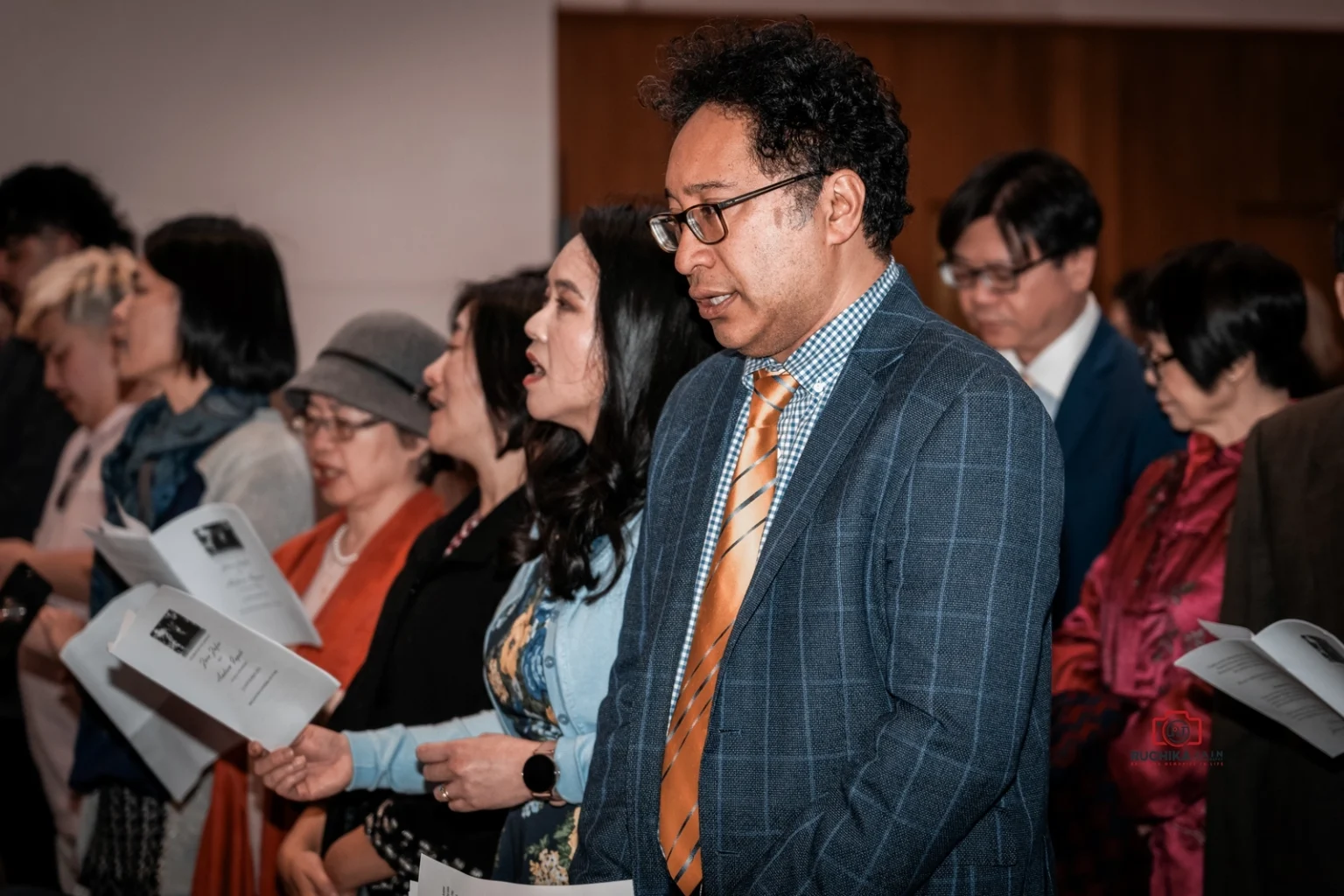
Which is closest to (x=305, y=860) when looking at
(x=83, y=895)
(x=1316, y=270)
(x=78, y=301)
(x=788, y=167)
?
(x=83, y=895)

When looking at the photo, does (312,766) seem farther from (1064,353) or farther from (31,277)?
(31,277)

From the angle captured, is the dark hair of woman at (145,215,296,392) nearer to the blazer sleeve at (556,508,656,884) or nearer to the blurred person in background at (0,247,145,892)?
the blurred person in background at (0,247,145,892)

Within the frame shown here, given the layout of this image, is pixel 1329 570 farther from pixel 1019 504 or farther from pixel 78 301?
pixel 78 301

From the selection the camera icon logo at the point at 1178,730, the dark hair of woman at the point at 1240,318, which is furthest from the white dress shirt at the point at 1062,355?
the camera icon logo at the point at 1178,730

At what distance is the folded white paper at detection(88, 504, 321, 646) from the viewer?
2326mm

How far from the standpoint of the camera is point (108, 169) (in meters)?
4.50

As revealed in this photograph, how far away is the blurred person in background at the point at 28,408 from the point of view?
3.67 metres

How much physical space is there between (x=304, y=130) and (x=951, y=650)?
3.80 metres

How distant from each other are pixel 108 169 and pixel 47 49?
47 cm

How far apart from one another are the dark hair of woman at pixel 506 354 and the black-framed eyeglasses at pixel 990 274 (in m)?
1.14

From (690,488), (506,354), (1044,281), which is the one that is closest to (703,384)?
(690,488)

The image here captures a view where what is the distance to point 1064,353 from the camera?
3.00 meters

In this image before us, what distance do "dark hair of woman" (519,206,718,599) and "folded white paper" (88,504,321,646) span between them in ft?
2.08

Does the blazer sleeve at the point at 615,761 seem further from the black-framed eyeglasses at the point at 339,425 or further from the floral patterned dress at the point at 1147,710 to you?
the black-framed eyeglasses at the point at 339,425
